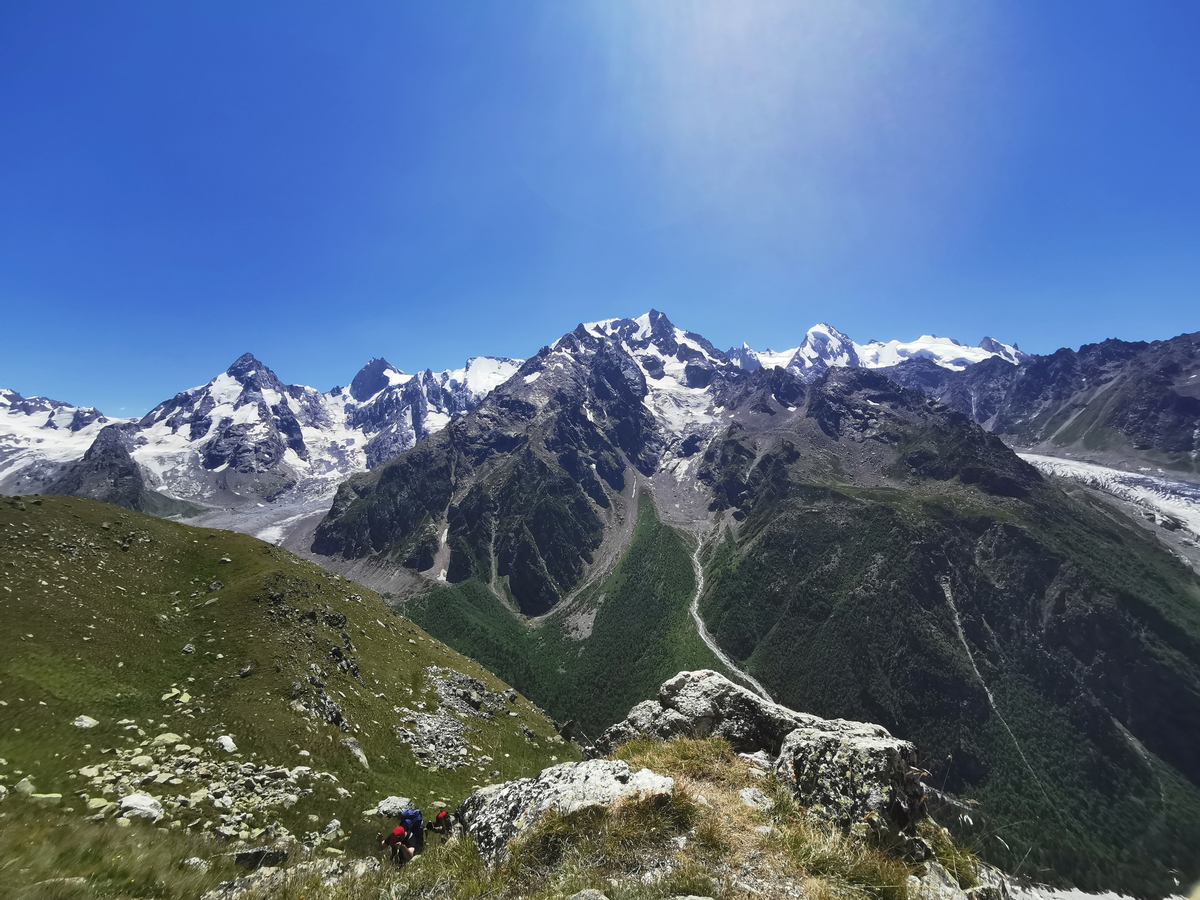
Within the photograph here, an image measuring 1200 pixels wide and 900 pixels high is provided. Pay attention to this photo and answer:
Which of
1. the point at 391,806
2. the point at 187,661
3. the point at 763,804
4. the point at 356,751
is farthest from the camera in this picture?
the point at 187,661

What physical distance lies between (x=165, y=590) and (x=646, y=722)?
3829cm

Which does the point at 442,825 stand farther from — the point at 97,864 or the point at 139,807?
the point at 139,807

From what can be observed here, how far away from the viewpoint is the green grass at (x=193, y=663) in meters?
25.1

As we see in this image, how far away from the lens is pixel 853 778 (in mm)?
14094

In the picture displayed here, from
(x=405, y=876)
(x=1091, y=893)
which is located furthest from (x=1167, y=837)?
(x=405, y=876)

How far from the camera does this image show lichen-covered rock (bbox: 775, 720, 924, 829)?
13.6m

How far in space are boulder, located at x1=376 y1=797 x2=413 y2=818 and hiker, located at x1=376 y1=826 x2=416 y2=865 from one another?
10.2m

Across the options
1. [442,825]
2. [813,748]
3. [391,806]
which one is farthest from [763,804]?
[391,806]

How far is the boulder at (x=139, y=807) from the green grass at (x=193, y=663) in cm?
142

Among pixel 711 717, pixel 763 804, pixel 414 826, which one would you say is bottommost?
pixel 414 826

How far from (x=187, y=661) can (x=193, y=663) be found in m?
0.37

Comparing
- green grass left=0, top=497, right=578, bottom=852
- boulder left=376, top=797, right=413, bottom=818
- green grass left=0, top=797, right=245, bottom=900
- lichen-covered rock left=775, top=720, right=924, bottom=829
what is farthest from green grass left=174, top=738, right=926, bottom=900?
boulder left=376, top=797, right=413, bottom=818

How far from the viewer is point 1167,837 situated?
148 metres

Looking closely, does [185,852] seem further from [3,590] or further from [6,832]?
[3,590]
